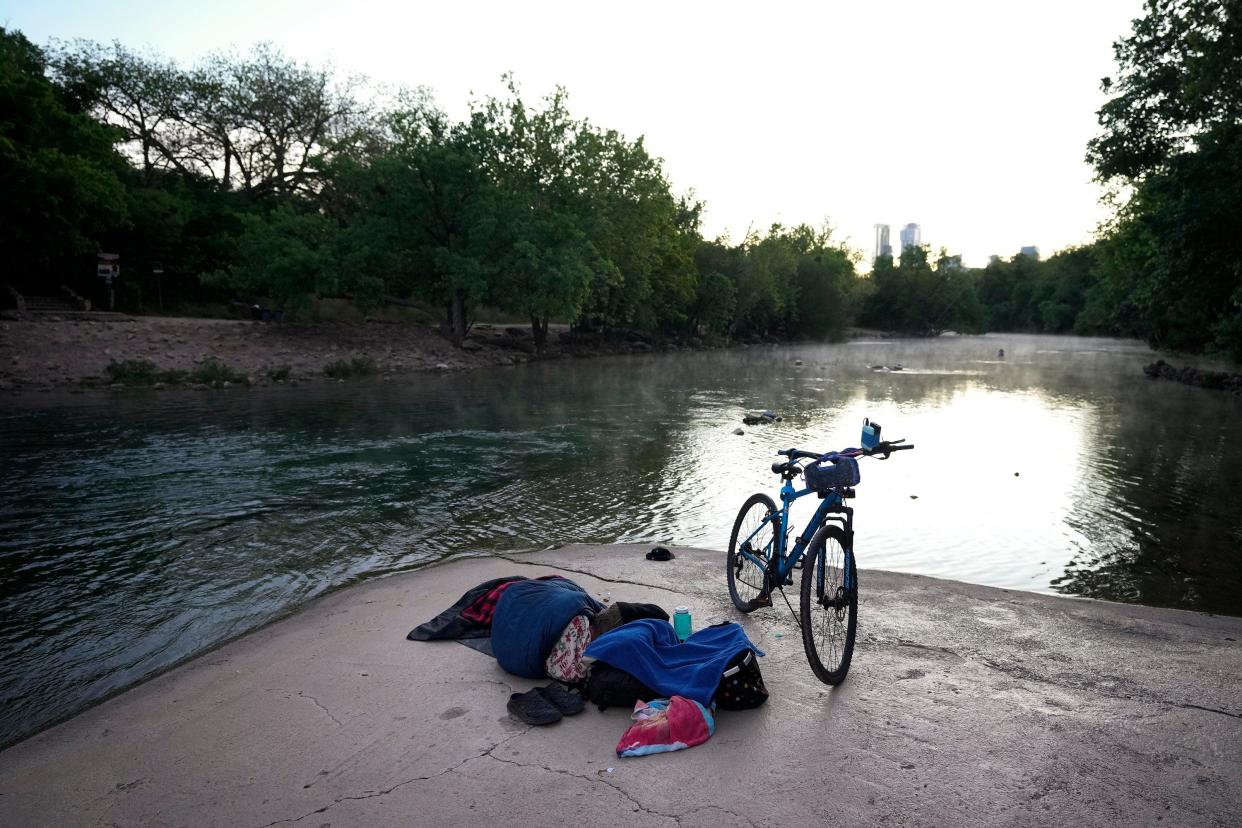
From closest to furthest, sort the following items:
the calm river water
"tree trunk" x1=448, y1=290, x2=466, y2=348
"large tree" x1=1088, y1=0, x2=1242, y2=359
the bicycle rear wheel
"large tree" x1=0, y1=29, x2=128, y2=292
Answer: the bicycle rear wheel → the calm river water → "large tree" x1=1088, y1=0, x2=1242, y2=359 → "large tree" x1=0, y1=29, x2=128, y2=292 → "tree trunk" x1=448, y1=290, x2=466, y2=348

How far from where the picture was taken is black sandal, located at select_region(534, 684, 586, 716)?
4.12m

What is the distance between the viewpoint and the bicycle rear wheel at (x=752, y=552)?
5.71 meters

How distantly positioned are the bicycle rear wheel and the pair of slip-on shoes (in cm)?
201

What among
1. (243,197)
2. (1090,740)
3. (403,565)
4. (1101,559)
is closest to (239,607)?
(403,565)

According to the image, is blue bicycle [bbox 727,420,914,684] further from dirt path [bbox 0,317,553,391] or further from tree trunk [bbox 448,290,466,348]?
tree trunk [bbox 448,290,466,348]

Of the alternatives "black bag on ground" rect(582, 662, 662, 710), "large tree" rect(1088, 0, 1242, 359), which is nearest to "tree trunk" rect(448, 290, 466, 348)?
"large tree" rect(1088, 0, 1242, 359)

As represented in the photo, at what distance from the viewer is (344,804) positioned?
3312 millimetres

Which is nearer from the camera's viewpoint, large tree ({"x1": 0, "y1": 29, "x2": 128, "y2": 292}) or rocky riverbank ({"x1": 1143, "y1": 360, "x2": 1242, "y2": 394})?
large tree ({"x1": 0, "y1": 29, "x2": 128, "y2": 292})

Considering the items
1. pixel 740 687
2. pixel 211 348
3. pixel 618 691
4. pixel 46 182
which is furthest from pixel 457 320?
pixel 740 687

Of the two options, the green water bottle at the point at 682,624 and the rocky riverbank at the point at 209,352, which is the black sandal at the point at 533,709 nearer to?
the green water bottle at the point at 682,624

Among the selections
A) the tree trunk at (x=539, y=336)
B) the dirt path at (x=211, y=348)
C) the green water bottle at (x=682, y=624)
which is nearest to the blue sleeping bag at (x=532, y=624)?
the green water bottle at (x=682, y=624)

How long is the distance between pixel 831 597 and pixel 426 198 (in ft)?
111

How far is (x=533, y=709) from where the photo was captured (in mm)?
4066

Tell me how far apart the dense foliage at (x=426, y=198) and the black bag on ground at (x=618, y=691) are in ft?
82.8
